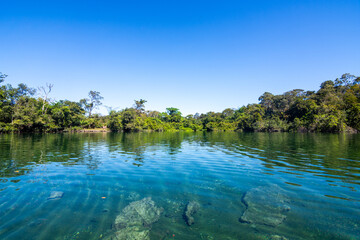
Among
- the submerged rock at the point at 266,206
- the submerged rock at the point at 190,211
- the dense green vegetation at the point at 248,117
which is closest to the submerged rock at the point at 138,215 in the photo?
the submerged rock at the point at 190,211

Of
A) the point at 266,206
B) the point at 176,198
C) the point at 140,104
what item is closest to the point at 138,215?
the point at 176,198

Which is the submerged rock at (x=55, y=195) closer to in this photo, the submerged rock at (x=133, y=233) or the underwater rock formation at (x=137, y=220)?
the underwater rock formation at (x=137, y=220)

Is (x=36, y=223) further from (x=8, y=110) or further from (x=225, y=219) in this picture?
(x=8, y=110)

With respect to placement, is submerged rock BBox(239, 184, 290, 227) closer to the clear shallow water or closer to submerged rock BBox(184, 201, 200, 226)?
the clear shallow water

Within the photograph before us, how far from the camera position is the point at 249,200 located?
552cm

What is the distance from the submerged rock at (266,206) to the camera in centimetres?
443

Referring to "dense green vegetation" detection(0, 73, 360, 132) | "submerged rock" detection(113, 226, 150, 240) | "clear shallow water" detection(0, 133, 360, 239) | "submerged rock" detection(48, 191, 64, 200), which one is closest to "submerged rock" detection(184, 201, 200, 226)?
"clear shallow water" detection(0, 133, 360, 239)

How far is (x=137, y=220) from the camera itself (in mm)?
4383

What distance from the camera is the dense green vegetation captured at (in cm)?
4519

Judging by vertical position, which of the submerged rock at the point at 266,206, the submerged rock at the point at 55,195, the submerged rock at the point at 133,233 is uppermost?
the submerged rock at the point at 266,206

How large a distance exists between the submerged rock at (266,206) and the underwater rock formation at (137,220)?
232 centimetres

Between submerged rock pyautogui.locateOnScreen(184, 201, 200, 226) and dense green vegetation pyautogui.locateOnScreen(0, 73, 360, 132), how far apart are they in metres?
53.5

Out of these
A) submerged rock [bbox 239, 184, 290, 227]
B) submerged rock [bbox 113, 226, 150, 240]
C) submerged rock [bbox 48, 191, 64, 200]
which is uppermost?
submerged rock [bbox 239, 184, 290, 227]

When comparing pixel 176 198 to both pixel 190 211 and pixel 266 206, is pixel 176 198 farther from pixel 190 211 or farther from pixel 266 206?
pixel 266 206
